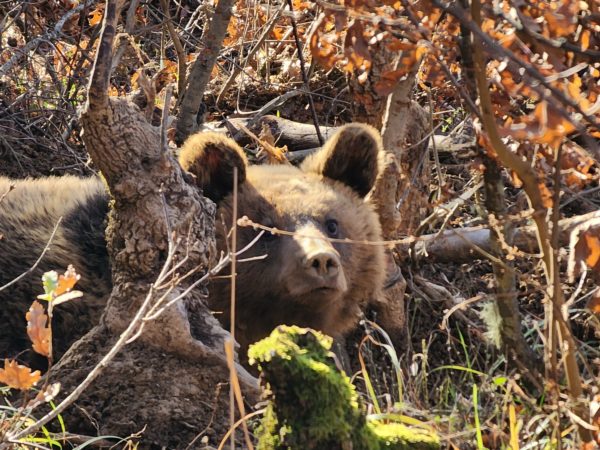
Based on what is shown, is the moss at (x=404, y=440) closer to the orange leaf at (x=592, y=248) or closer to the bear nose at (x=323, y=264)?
the orange leaf at (x=592, y=248)

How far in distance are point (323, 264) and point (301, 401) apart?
95.6 inches

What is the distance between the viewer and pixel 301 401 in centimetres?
294

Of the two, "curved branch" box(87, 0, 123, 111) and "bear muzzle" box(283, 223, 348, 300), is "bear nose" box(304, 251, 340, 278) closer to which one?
"bear muzzle" box(283, 223, 348, 300)

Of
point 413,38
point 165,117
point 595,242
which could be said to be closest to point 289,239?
point 165,117

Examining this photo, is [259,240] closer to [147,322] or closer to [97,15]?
[147,322]

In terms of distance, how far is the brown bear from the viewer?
5.38 m

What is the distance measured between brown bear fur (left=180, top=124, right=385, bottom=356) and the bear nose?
4 centimetres

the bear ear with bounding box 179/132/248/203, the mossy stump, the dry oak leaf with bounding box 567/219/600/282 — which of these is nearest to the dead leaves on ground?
the mossy stump

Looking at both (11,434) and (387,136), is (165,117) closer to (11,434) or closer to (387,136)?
(11,434)

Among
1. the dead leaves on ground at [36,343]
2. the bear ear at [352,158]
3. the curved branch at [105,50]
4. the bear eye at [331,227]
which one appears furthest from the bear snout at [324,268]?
the dead leaves on ground at [36,343]

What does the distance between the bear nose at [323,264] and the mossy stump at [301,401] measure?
89.1 inches

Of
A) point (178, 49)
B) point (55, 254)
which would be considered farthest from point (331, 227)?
point (178, 49)

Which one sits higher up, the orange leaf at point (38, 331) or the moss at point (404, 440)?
the orange leaf at point (38, 331)

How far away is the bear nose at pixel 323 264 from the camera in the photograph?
5312mm
